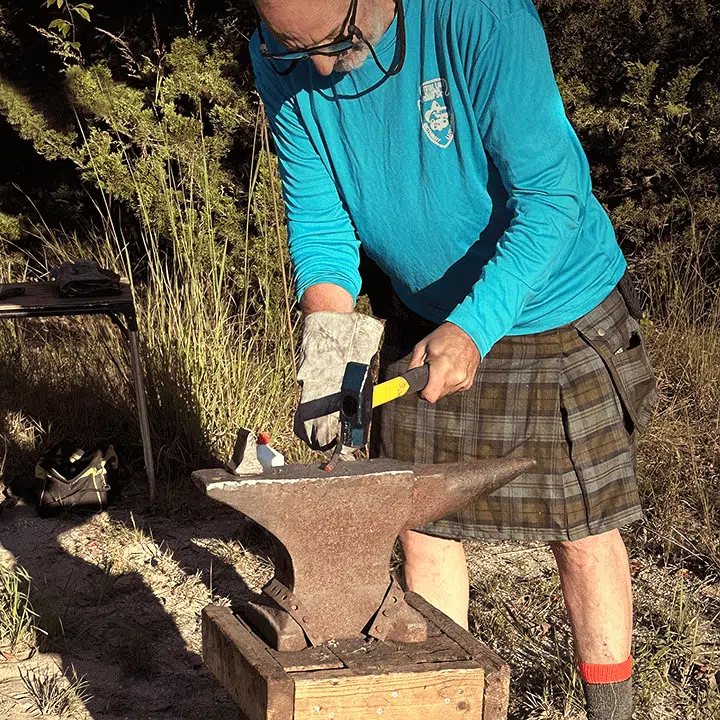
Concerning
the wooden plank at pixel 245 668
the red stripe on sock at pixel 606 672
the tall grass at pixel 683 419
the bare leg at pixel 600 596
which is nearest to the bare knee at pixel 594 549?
the bare leg at pixel 600 596

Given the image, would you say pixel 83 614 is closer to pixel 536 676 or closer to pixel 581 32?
pixel 536 676

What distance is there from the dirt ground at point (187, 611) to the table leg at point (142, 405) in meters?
0.20

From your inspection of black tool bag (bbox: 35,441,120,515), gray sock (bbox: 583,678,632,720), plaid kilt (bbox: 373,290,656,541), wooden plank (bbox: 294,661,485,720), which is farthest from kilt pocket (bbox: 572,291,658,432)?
black tool bag (bbox: 35,441,120,515)

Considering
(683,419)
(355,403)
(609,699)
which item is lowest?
(609,699)

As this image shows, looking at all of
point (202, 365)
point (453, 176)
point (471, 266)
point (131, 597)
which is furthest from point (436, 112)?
point (202, 365)

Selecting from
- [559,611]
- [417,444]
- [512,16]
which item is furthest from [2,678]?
[512,16]

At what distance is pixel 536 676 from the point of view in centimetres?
356

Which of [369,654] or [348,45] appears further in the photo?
[348,45]

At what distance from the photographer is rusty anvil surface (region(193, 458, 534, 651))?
2.26 meters

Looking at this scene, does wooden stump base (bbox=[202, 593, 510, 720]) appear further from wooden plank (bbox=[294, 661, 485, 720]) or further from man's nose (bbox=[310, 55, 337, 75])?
man's nose (bbox=[310, 55, 337, 75])

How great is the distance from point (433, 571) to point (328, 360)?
0.86 m

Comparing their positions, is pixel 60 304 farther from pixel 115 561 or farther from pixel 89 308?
pixel 115 561

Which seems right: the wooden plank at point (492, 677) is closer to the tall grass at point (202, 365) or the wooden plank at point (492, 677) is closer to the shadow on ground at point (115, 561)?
the shadow on ground at point (115, 561)

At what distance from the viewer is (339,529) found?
2332 mm
